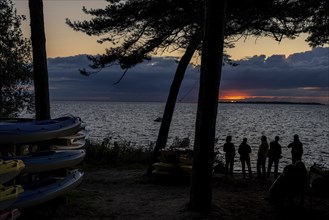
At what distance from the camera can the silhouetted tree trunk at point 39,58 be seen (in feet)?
38.4

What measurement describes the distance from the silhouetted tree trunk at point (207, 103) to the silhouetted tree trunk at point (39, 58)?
177 inches

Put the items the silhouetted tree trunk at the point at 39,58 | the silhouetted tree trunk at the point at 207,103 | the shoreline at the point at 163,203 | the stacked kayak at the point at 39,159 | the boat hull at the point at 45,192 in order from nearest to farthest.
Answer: the boat hull at the point at 45,192, the stacked kayak at the point at 39,159, the shoreline at the point at 163,203, the silhouetted tree trunk at the point at 207,103, the silhouetted tree trunk at the point at 39,58

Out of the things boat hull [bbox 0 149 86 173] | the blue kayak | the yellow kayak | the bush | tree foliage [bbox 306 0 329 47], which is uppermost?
tree foliage [bbox 306 0 329 47]

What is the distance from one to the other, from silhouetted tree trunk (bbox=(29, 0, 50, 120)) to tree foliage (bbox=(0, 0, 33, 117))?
34.1 feet

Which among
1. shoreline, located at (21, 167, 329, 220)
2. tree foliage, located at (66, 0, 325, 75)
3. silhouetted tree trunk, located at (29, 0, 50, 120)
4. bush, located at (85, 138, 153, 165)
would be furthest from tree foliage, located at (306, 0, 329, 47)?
bush, located at (85, 138, 153, 165)

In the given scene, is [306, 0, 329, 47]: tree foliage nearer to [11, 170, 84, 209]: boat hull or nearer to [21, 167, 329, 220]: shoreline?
[21, 167, 329, 220]: shoreline

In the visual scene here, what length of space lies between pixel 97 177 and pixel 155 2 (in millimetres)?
6703

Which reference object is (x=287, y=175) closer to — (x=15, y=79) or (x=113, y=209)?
(x=113, y=209)

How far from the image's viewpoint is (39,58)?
465 inches

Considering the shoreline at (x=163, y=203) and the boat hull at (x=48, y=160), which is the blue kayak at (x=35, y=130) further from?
the shoreline at (x=163, y=203)

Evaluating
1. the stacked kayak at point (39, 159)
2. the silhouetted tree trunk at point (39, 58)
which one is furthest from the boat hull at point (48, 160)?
the silhouetted tree trunk at point (39, 58)

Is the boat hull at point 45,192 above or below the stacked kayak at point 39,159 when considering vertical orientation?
below

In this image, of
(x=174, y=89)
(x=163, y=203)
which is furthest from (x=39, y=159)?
(x=174, y=89)

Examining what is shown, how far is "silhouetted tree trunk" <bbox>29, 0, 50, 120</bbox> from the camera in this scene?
11.7 metres
